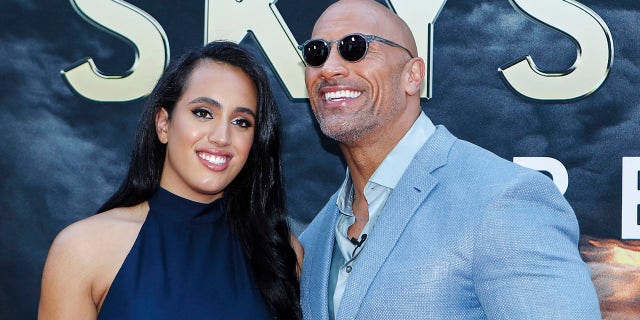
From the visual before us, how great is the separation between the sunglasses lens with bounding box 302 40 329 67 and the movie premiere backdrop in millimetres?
1041

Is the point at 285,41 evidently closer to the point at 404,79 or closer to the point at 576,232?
the point at 404,79

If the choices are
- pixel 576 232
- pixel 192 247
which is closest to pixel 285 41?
pixel 192 247

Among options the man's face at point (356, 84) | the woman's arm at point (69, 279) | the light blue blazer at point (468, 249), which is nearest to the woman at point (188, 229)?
the woman's arm at point (69, 279)

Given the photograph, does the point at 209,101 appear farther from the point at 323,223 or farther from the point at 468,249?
the point at 468,249

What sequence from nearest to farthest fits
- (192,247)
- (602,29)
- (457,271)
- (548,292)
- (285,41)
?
1. (548,292)
2. (457,271)
3. (192,247)
4. (602,29)
5. (285,41)

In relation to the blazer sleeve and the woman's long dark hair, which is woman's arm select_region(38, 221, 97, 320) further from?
the blazer sleeve

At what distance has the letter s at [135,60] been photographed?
3766mm

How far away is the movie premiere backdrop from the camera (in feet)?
11.5

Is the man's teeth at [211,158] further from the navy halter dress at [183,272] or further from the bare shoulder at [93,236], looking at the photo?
the bare shoulder at [93,236]

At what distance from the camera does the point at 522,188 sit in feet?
6.90

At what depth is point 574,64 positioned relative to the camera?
3512mm

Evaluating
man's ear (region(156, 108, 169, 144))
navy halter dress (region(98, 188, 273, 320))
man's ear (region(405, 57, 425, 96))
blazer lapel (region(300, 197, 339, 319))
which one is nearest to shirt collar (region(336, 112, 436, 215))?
man's ear (region(405, 57, 425, 96))

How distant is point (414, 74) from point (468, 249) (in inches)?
31.6

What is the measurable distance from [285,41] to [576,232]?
200 cm
